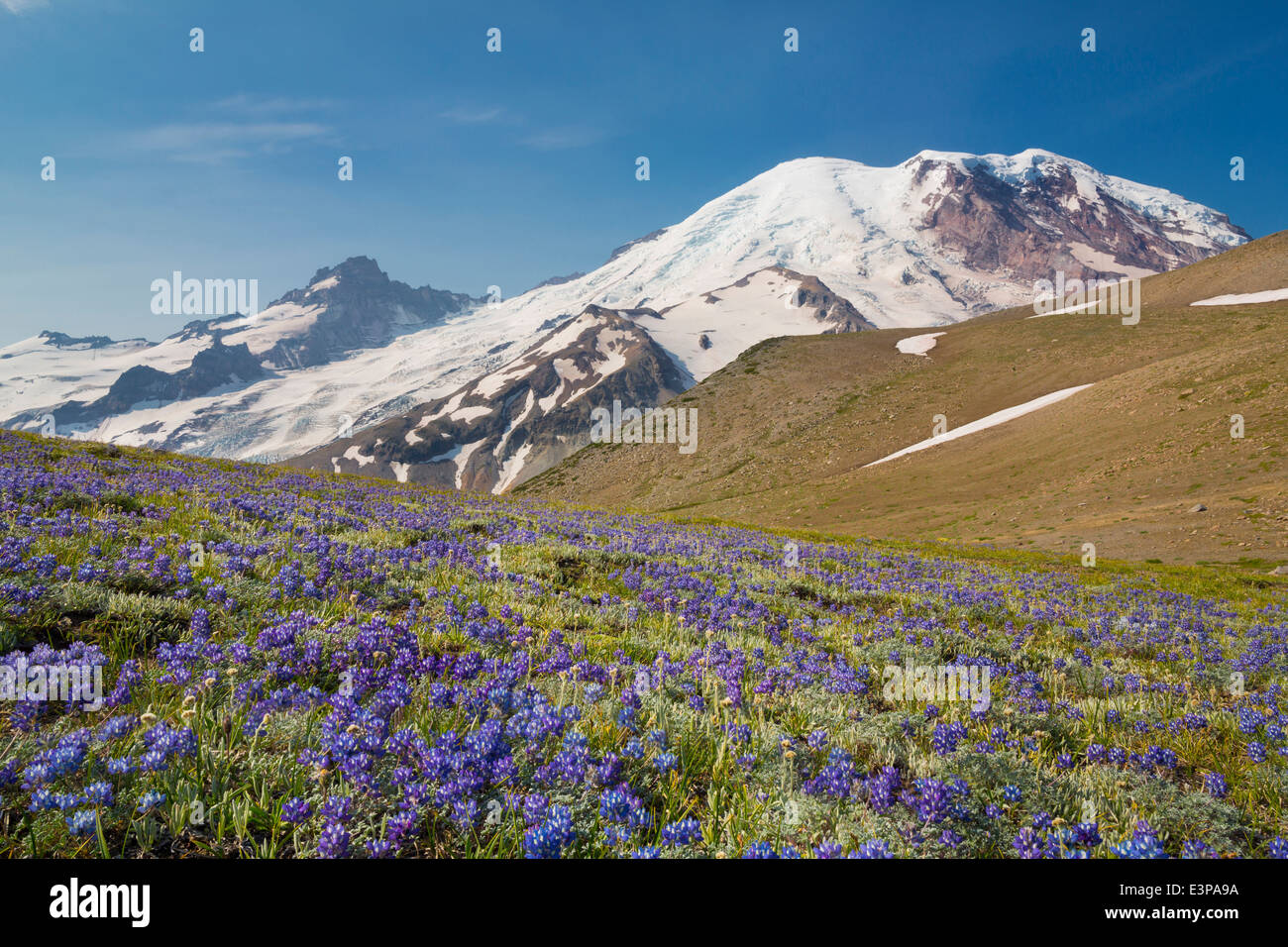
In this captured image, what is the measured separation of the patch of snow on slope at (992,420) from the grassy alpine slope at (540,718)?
6361 cm

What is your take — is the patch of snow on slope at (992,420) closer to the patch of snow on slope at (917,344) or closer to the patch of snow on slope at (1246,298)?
the patch of snow on slope at (917,344)

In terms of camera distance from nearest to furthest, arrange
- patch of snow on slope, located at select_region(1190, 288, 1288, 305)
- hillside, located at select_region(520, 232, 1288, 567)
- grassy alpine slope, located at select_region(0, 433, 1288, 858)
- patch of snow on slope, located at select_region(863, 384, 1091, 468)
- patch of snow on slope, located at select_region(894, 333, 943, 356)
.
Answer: grassy alpine slope, located at select_region(0, 433, 1288, 858), hillside, located at select_region(520, 232, 1288, 567), patch of snow on slope, located at select_region(863, 384, 1091, 468), patch of snow on slope, located at select_region(1190, 288, 1288, 305), patch of snow on slope, located at select_region(894, 333, 943, 356)

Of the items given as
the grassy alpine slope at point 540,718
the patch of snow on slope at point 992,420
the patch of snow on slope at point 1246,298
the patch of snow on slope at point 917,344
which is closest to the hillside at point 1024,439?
the patch of snow on slope at point 917,344

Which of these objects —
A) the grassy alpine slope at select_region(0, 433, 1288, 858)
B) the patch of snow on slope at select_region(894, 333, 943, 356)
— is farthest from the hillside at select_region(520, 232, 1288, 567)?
the grassy alpine slope at select_region(0, 433, 1288, 858)

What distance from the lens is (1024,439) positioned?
57.4 meters

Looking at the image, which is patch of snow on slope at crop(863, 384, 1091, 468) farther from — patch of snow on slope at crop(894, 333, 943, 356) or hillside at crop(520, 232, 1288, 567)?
patch of snow on slope at crop(894, 333, 943, 356)

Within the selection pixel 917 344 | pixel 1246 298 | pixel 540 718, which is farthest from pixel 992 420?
pixel 540 718

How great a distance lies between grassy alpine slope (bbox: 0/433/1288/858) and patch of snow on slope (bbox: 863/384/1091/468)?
63605 mm

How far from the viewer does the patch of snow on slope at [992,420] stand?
6731cm

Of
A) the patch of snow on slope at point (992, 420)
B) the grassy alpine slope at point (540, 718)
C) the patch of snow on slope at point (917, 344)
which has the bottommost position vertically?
the grassy alpine slope at point (540, 718)

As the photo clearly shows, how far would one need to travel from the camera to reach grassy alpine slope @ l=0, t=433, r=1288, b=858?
2.95 meters

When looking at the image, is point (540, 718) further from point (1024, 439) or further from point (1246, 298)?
point (1246, 298)
